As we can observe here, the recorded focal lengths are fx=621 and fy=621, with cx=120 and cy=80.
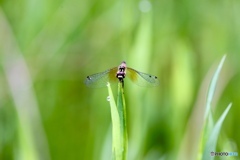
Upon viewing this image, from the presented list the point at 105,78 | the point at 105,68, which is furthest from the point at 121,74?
the point at 105,68

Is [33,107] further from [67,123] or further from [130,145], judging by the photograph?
[130,145]

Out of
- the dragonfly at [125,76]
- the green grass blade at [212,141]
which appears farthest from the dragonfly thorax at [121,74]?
the green grass blade at [212,141]

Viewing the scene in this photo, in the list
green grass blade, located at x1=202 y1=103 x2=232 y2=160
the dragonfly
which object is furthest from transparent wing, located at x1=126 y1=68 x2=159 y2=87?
green grass blade, located at x1=202 y1=103 x2=232 y2=160

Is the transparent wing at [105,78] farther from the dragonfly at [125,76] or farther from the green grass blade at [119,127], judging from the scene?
the green grass blade at [119,127]

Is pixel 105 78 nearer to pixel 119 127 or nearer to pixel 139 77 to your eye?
pixel 139 77

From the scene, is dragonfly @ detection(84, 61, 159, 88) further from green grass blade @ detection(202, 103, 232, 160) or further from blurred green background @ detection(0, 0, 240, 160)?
green grass blade @ detection(202, 103, 232, 160)
